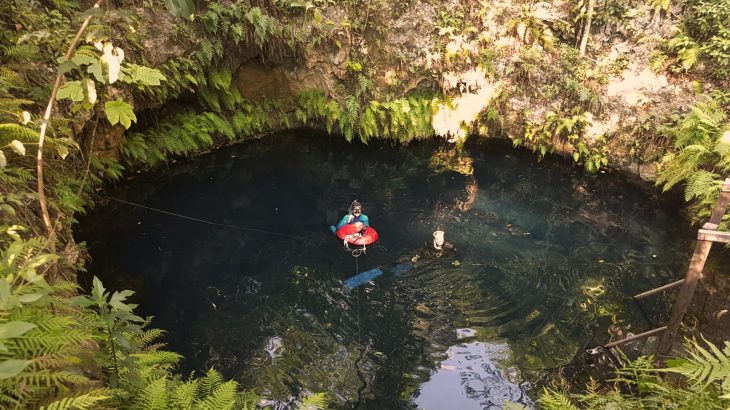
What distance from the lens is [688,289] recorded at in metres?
5.46

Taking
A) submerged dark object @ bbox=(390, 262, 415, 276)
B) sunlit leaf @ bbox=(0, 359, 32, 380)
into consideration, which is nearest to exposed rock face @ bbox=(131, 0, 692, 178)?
submerged dark object @ bbox=(390, 262, 415, 276)

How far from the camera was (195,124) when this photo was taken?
36.4ft

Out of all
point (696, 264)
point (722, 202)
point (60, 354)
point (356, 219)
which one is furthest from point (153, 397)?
point (722, 202)

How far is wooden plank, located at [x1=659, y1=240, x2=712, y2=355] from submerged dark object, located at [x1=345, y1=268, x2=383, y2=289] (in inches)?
166

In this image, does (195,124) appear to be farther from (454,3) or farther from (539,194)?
(539,194)

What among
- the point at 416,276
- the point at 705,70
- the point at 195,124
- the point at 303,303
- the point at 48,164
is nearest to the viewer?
A: the point at 48,164

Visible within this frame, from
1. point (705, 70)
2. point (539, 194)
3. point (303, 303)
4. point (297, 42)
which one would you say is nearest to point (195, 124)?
point (297, 42)

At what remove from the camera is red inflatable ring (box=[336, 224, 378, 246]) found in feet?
26.0

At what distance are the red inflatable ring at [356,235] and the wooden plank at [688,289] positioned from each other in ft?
15.1

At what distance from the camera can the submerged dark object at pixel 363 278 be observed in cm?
734

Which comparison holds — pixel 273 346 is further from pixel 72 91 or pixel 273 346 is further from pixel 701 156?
pixel 701 156

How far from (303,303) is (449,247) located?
9.41 ft

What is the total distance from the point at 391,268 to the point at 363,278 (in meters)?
0.61

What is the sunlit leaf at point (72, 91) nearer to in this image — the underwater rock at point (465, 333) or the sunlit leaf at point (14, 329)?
the sunlit leaf at point (14, 329)
